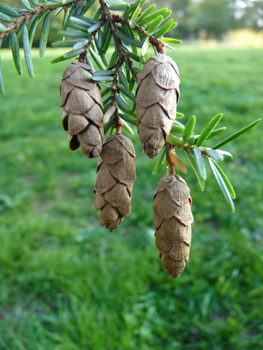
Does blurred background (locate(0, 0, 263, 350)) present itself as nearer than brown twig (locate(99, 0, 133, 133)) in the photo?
No

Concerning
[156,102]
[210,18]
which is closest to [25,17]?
[156,102]

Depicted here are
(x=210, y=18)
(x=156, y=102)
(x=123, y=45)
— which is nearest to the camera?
(x=156, y=102)

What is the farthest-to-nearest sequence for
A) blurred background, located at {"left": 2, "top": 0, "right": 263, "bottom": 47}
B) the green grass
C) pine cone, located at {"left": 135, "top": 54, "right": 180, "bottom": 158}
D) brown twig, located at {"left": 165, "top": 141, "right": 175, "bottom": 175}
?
1. blurred background, located at {"left": 2, "top": 0, "right": 263, "bottom": 47}
2. the green grass
3. brown twig, located at {"left": 165, "top": 141, "right": 175, "bottom": 175}
4. pine cone, located at {"left": 135, "top": 54, "right": 180, "bottom": 158}

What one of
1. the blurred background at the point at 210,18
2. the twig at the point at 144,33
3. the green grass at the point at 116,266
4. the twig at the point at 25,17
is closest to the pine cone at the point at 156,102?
the twig at the point at 144,33

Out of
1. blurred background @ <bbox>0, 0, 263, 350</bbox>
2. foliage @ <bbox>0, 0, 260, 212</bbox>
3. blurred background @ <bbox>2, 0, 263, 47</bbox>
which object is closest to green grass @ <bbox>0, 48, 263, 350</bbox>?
blurred background @ <bbox>0, 0, 263, 350</bbox>

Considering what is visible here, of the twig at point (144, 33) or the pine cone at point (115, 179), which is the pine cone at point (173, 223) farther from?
the twig at point (144, 33)

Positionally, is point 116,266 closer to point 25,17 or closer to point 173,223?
point 173,223

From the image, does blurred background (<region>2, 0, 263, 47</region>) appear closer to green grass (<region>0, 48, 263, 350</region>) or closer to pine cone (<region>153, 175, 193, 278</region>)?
green grass (<region>0, 48, 263, 350</region>)
